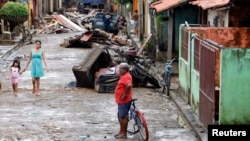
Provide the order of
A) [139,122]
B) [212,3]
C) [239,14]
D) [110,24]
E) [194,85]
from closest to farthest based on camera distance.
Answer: [139,122] < [194,85] < [239,14] < [212,3] < [110,24]

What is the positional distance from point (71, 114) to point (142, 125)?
353cm

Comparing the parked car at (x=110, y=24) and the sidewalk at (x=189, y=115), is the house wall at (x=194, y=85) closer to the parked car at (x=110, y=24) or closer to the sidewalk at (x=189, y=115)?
the sidewalk at (x=189, y=115)

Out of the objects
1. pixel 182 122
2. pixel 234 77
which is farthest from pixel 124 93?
pixel 182 122

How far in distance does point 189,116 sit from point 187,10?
1336 centimetres

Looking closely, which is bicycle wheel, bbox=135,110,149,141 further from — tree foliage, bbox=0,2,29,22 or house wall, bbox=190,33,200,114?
tree foliage, bbox=0,2,29,22

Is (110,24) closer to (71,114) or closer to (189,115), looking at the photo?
(71,114)

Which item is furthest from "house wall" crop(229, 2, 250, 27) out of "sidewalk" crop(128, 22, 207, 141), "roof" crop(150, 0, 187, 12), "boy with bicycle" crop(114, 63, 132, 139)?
"boy with bicycle" crop(114, 63, 132, 139)

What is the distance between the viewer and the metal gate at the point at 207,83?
43.3 feet

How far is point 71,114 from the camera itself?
1631cm

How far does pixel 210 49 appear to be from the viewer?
1353 cm

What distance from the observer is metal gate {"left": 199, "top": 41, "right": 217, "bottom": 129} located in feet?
43.3

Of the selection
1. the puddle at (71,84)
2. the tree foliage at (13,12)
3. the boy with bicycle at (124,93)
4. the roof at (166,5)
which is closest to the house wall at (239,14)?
the puddle at (71,84)

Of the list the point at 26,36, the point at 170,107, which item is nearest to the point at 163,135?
the point at 170,107

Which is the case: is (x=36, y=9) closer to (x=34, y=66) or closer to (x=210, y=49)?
(x=34, y=66)
